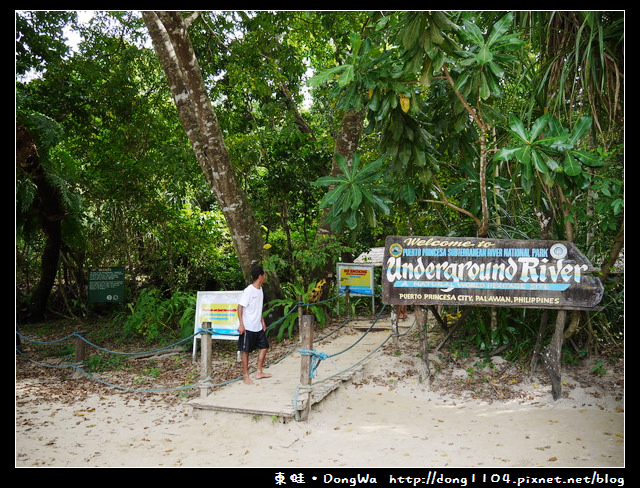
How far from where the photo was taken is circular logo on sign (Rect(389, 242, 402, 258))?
6660 mm

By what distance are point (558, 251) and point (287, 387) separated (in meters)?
3.60

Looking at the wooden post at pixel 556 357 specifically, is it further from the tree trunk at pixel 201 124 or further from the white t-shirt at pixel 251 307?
the tree trunk at pixel 201 124

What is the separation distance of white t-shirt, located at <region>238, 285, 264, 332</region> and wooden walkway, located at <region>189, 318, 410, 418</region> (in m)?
0.77

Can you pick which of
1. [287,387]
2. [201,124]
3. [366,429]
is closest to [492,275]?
[366,429]

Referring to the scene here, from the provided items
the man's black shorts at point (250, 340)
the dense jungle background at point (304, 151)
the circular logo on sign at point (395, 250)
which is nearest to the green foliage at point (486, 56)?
the dense jungle background at point (304, 151)

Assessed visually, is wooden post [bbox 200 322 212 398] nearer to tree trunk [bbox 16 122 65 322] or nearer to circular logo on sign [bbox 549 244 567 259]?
circular logo on sign [bbox 549 244 567 259]

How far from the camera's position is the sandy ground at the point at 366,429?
496 centimetres

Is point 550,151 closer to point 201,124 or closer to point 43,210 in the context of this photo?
point 201,124

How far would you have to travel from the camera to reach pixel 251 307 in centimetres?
672

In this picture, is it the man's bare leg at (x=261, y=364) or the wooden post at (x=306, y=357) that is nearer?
the wooden post at (x=306, y=357)

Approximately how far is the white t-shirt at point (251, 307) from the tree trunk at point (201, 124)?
9.11ft

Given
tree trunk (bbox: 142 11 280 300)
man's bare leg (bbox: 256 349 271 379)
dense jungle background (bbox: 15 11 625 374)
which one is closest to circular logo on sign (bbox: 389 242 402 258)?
dense jungle background (bbox: 15 11 625 374)

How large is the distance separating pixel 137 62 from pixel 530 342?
924 centimetres

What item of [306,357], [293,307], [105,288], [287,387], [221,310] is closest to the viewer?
[306,357]
